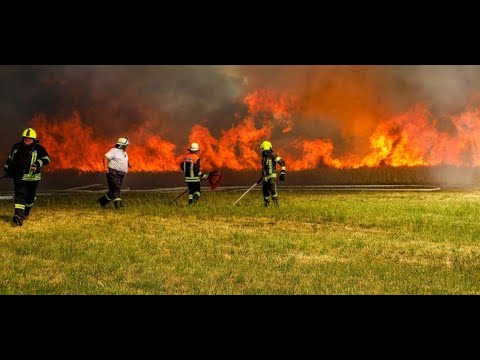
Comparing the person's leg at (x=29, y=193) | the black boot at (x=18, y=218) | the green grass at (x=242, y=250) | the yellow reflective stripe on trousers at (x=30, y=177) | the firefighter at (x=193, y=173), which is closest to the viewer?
the green grass at (x=242, y=250)

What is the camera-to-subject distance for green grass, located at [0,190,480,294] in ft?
21.3

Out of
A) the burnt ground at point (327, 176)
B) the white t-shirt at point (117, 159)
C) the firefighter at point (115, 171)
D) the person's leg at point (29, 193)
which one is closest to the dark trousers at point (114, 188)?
the firefighter at point (115, 171)

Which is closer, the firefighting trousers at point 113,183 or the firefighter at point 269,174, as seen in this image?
the firefighting trousers at point 113,183

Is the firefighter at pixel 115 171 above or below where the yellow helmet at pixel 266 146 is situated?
below

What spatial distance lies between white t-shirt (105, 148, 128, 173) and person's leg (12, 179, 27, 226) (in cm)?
366

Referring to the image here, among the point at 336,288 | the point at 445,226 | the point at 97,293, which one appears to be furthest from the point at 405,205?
the point at 97,293

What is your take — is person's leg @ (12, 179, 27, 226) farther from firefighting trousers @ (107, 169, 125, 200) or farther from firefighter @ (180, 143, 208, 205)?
firefighter @ (180, 143, 208, 205)

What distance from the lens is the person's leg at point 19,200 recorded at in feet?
37.7

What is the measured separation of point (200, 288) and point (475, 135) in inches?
1250

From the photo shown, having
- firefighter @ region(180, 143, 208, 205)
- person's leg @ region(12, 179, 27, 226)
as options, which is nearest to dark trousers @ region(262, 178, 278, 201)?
firefighter @ region(180, 143, 208, 205)

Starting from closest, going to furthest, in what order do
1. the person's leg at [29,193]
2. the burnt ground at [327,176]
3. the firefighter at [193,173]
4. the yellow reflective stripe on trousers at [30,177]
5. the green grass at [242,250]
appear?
the green grass at [242,250]
the yellow reflective stripe on trousers at [30,177]
the person's leg at [29,193]
the firefighter at [193,173]
the burnt ground at [327,176]

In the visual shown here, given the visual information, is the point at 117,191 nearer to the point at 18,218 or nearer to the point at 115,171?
Answer: the point at 115,171

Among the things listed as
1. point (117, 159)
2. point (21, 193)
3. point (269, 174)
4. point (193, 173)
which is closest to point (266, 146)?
point (269, 174)

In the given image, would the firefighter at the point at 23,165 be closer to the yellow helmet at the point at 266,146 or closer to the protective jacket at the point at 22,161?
the protective jacket at the point at 22,161
